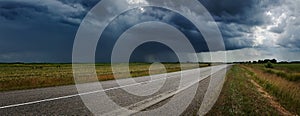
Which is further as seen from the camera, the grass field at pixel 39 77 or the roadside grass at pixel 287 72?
the roadside grass at pixel 287 72

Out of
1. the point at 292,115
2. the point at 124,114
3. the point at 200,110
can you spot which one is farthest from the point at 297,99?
the point at 124,114

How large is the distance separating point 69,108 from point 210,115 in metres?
3.68

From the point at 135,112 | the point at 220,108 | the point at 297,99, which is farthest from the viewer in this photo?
the point at 297,99

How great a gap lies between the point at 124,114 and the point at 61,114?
1480mm

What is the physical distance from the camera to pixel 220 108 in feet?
29.8

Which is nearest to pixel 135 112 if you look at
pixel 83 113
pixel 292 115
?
pixel 83 113

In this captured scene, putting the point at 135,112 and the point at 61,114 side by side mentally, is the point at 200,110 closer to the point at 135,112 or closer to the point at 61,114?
the point at 135,112

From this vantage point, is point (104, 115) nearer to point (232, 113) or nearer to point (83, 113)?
point (83, 113)

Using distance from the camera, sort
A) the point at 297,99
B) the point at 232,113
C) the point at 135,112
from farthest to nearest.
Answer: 1. the point at 297,99
2. the point at 232,113
3. the point at 135,112

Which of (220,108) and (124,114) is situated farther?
(220,108)

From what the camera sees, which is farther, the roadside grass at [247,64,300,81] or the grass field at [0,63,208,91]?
the roadside grass at [247,64,300,81]

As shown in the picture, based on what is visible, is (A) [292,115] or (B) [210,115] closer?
(B) [210,115]

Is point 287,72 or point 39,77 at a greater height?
point 287,72

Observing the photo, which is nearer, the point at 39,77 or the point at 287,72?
the point at 39,77
